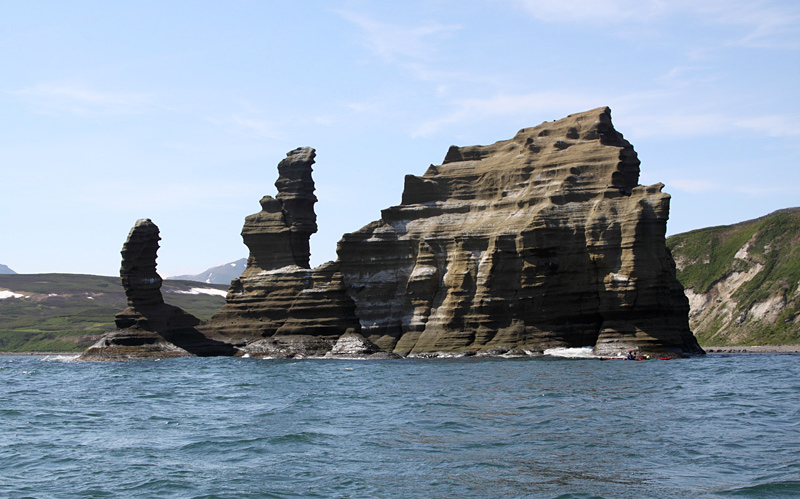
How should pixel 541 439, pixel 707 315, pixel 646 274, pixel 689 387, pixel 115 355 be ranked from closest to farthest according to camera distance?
pixel 541 439, pixel 689 387, pixel 646 274, pixel 115 355, pixel 707 315

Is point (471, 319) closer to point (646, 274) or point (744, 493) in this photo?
point (646, 274)

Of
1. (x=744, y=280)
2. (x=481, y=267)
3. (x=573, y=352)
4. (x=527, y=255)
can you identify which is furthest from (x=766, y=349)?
(x=481, y=267)

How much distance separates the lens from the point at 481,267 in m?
92.9

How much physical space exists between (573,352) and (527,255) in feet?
37.7

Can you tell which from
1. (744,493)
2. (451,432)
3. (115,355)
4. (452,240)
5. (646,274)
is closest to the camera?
(744,493)

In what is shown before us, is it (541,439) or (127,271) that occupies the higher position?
(127,271)

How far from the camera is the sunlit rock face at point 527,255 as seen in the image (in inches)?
3310

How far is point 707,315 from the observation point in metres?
137

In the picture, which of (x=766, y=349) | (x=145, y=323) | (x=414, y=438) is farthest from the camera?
(x=766, y=349)

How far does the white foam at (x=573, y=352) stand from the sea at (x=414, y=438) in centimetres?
2470

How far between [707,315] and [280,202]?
7240cm

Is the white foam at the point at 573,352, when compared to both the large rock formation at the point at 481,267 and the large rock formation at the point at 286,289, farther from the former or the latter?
the large rock formation at the point at 286,289

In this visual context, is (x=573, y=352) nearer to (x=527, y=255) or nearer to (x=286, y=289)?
(x=527, y=255)

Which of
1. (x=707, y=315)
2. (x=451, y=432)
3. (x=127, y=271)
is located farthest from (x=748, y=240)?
(x=451, y=432)
